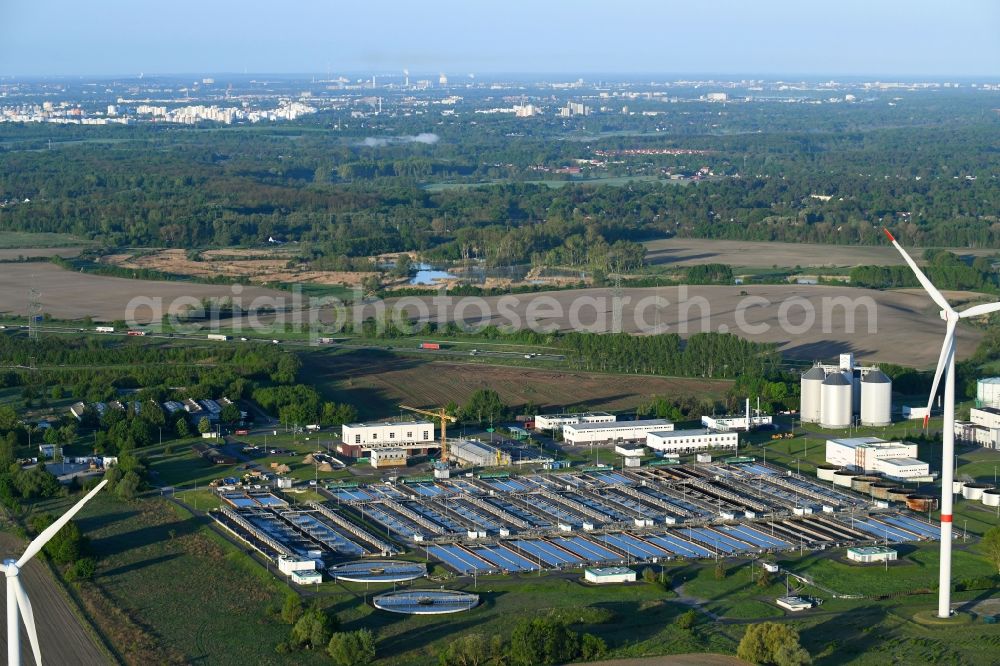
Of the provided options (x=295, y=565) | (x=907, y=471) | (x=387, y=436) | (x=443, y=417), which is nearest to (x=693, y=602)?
(x=295, y=565)

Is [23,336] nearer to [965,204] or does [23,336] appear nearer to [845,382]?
[845,382]

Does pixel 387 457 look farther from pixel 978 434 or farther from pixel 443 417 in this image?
pixel 978 434

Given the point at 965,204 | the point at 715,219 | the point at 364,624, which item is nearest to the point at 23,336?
the point at 364,624

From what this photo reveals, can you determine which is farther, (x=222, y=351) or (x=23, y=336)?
(x=23, y=336)

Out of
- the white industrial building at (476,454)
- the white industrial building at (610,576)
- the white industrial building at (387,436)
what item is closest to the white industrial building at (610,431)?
the white industrial building at (476,454)

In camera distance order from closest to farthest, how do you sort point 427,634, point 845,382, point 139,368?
1. point 427,634
2. point 845,382
3. point 139,368

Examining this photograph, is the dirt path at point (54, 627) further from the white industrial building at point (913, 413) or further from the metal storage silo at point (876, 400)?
the white industrial building at point (913, 413)
